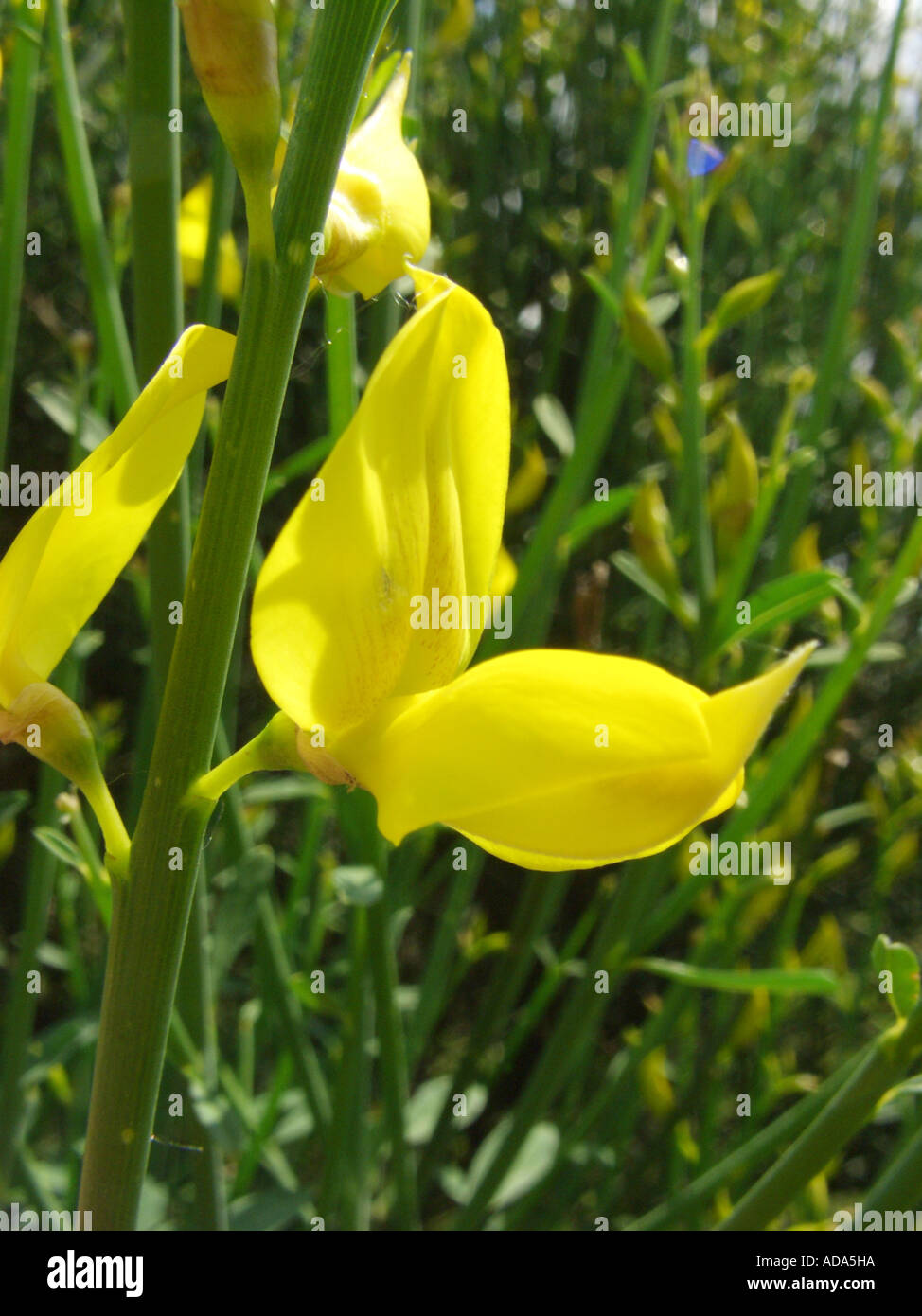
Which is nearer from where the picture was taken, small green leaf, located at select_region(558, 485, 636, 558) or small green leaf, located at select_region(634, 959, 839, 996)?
small green leaf, located at select_region(634, 959, 839, 996)

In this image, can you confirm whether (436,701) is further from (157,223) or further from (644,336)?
(644,336)

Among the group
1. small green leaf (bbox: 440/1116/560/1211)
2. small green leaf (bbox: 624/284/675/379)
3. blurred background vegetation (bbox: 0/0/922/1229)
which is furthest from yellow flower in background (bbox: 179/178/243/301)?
small green leaf (bbox: 440/1116/560/1211)

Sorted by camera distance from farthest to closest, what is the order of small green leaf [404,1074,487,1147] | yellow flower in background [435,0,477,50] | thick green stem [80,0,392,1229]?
yellow flower in background [435,0,477,50] → small green leaf [404,1074,487,1147] → thick green stem [80,0,392,1229]

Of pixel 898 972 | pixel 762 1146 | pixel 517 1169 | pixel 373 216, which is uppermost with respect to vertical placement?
pixel 373 216

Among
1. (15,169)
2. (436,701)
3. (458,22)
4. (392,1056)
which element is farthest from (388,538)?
(458,22)

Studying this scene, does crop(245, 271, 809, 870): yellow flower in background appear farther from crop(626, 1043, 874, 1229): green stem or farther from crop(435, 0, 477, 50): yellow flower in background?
crop(435, 0, 477, 50): yellow flower in background
